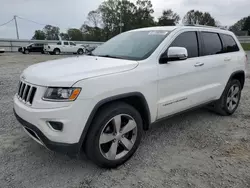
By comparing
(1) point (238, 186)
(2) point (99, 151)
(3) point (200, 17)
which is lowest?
(1) point (238, 186)

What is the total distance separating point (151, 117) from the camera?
10.2 feet

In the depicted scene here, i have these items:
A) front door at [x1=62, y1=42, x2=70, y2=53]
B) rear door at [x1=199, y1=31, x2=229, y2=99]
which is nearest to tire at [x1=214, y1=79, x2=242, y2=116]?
rear door at [x1=199, y1=31, x2=229, y2=99]

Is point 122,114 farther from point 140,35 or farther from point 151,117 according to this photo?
point 140,35

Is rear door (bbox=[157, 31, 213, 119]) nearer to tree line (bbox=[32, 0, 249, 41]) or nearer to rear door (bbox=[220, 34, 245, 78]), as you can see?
rear door (bbox=[220, 34, 245, 78])

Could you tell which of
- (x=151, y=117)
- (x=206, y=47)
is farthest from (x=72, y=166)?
(x=206, y=47)

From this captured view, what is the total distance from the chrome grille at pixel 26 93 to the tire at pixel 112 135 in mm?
735

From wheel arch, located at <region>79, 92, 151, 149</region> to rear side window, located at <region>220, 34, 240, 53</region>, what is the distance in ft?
7.85

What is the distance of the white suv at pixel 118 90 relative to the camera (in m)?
2.37

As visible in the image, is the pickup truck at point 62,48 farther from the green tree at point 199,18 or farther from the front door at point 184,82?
the green tree at point 199,18

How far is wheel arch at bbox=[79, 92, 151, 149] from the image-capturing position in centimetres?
246

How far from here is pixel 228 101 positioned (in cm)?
466

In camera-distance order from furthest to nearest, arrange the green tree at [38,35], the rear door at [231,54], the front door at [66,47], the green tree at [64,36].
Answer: the green tree at [38,35] → the green tree at [64,36] → the front door at [66,47] → the rear door at [231,54]

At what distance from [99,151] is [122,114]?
0.50m

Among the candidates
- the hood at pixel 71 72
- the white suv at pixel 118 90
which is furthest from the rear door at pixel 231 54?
the hood at pixel 71 72
